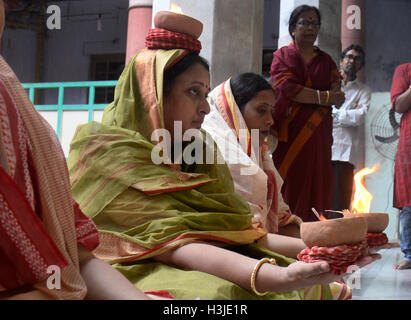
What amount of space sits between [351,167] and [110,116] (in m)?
3.66

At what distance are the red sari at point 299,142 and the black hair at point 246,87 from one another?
35.1 inches

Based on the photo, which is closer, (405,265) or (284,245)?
(284,245)

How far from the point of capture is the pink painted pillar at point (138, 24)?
8195 mm

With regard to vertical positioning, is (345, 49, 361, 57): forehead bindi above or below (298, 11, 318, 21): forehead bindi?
below

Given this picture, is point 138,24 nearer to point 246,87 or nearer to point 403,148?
point 403,148

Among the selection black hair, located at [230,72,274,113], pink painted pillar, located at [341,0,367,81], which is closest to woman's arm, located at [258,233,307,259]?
black hair, located at [230,72,274,113]

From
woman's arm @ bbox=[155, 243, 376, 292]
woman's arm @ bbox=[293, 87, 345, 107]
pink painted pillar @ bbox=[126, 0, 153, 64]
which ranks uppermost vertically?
pink painted pillar @ bbox=[126, 0, 153, 64]

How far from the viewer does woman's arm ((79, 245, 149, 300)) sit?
1272 mm

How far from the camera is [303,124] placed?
13.3 feet

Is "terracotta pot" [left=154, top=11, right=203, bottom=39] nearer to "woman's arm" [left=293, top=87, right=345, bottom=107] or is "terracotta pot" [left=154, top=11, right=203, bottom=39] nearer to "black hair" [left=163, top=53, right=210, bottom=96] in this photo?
"black hair" [left=163, top=53, right=210, bottom=96]

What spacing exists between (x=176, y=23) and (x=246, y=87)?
823mm

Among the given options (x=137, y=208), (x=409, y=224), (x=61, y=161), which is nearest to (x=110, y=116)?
(x=137, y=208)

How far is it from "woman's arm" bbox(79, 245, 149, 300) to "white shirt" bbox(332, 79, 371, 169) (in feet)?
15.3

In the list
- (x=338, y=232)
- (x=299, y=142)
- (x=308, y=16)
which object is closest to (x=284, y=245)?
(x=338, y=232)
